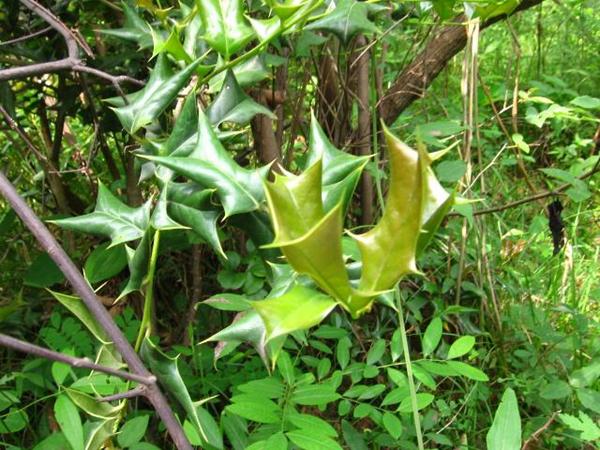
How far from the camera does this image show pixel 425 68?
1470 millimetres

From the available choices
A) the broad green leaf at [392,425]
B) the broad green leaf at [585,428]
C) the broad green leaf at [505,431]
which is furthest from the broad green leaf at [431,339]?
the broad green leaf at [505,431]

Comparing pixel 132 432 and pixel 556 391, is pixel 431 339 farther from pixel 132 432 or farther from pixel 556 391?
pixel 132 432

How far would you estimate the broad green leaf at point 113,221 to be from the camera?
0.66 m

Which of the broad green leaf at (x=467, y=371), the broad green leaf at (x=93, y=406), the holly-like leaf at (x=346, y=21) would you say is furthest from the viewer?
the broad green leaf at (x=467, y=371)

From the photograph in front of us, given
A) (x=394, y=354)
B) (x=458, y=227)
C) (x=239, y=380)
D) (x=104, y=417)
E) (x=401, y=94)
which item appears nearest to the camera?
(x=104, y=417)

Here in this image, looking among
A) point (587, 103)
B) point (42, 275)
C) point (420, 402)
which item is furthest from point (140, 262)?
point (587, 103)

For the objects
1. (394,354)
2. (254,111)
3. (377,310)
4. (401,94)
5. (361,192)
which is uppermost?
(254,111)

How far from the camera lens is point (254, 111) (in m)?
0.73

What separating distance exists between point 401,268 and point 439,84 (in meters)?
2.36

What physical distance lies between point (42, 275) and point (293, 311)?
114 centimetres

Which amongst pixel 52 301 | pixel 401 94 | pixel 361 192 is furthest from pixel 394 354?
pixel 52 301

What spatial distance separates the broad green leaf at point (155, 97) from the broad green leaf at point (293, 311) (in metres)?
0.34

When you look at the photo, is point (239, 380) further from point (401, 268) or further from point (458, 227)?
point (401, 268)

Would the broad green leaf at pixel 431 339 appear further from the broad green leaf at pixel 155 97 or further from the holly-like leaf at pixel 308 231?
the holly-like leaf at pixel 308 231
